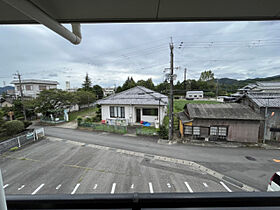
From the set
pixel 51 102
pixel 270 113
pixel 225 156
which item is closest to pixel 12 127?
pixel 51 102

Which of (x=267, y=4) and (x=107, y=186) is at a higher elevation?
(x=267, y=4)

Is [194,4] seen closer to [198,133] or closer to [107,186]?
[107,186]

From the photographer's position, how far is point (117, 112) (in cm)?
1227

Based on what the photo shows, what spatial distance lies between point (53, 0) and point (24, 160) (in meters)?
7.86

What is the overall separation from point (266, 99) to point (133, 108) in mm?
9928

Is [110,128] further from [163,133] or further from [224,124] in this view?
[224,124]

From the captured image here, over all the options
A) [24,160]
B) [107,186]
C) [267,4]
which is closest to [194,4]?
[267,4]

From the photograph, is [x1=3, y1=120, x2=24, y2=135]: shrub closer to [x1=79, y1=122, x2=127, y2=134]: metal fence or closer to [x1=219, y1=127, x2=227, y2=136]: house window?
[x1=79, y1=122, x2=127, y2=134]: metal fence

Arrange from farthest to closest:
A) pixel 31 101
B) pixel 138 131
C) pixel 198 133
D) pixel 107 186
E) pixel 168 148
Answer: pixel 31 101 < pixel 138 131 < pixel 198 133 < pixel 168 148 < pixel 107 186

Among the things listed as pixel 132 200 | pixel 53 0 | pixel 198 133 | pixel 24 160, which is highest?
pixel 53 0

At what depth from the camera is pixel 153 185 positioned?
3.67m

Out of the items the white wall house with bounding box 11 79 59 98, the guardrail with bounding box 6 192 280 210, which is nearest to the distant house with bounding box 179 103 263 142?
the guardrail with bounding box 6 192 280 210

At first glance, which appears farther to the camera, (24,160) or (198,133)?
(198,133)

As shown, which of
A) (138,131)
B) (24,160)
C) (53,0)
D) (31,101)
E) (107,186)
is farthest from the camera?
(31,101)
